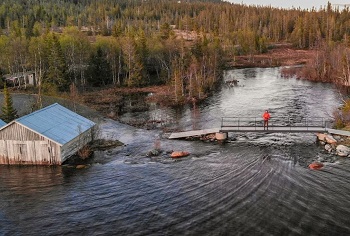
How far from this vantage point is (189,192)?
113 feet

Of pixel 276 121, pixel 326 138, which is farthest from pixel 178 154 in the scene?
pixel 276 121

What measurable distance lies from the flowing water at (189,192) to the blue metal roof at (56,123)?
3.51m

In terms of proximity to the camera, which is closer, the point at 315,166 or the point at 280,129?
the point at 315,166

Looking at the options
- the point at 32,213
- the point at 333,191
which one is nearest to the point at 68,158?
the point at 32,213

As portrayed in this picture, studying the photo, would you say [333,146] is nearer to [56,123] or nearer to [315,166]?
[315,166]

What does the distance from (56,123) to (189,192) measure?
17866 millimetres

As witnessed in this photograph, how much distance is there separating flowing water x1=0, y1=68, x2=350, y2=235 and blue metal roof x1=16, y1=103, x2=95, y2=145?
11.5 feet

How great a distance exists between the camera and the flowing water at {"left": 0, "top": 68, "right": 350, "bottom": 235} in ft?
96.1

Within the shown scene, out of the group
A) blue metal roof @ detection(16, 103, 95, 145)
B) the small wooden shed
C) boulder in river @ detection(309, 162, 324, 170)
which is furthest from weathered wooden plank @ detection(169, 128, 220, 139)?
boulder in river @ detection(309, 162, 324, 170)

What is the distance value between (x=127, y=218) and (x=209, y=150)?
1685 cm

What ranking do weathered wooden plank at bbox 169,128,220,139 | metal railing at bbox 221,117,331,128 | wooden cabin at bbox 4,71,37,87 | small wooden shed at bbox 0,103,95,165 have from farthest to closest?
1. wooden cabin at bbox 4,71,37,87
2. metal railing at bbox 221,117,331,128
3. weathered wooden plank at bbox 169,128,220,139
4. small wooden shed at bbox 0,103,95,165

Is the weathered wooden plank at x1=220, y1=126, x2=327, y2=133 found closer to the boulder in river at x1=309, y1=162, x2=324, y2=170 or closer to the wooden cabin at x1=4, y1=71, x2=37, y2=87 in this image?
the boulder in river at x1=309, y1=162, x2=324, y2=170

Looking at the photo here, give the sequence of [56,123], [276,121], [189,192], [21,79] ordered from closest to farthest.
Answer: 1. [189,192]
2. [56,123]
3. [276,121]
4. [21,79]

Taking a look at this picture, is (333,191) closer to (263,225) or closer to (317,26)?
(263,225)
